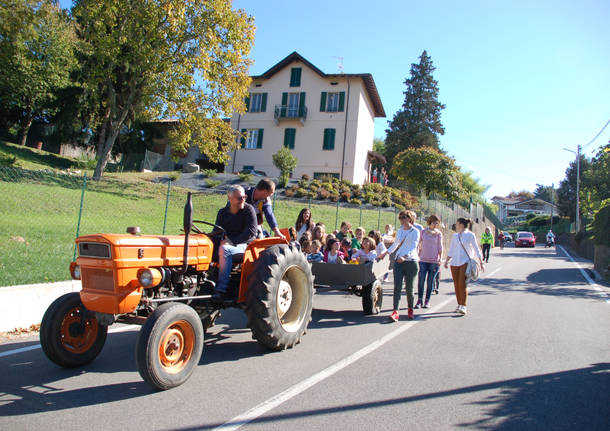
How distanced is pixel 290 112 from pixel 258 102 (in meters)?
3.75

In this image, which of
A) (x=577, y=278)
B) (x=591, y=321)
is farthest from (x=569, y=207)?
(x=591, y=321)

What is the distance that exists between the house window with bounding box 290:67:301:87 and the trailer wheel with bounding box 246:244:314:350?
36.1 metres

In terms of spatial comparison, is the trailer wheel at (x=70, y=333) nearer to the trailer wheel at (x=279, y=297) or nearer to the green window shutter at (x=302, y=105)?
the trailer wheel at (x=279, y=297)

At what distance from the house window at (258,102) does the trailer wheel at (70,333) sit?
→ 37.5 m

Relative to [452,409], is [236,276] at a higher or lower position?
higher

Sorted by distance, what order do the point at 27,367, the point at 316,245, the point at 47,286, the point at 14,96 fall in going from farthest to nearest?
the point at 14,96 → the point at 316,245 → the point at 47,286 → the point at 27,367

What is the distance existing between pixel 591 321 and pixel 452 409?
5.95 metres

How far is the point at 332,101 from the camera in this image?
38906mm

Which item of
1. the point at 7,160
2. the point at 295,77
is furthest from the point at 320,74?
the point at 7,160

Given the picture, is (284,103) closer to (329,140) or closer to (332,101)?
(332,101)

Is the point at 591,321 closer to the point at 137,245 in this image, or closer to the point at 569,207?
the point at 137,245

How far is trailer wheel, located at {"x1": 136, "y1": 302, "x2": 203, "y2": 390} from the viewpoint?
3.79m

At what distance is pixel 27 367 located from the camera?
4.54 m

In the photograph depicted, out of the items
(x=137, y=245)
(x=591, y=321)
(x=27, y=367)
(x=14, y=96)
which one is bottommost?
(x=27, y=367)
